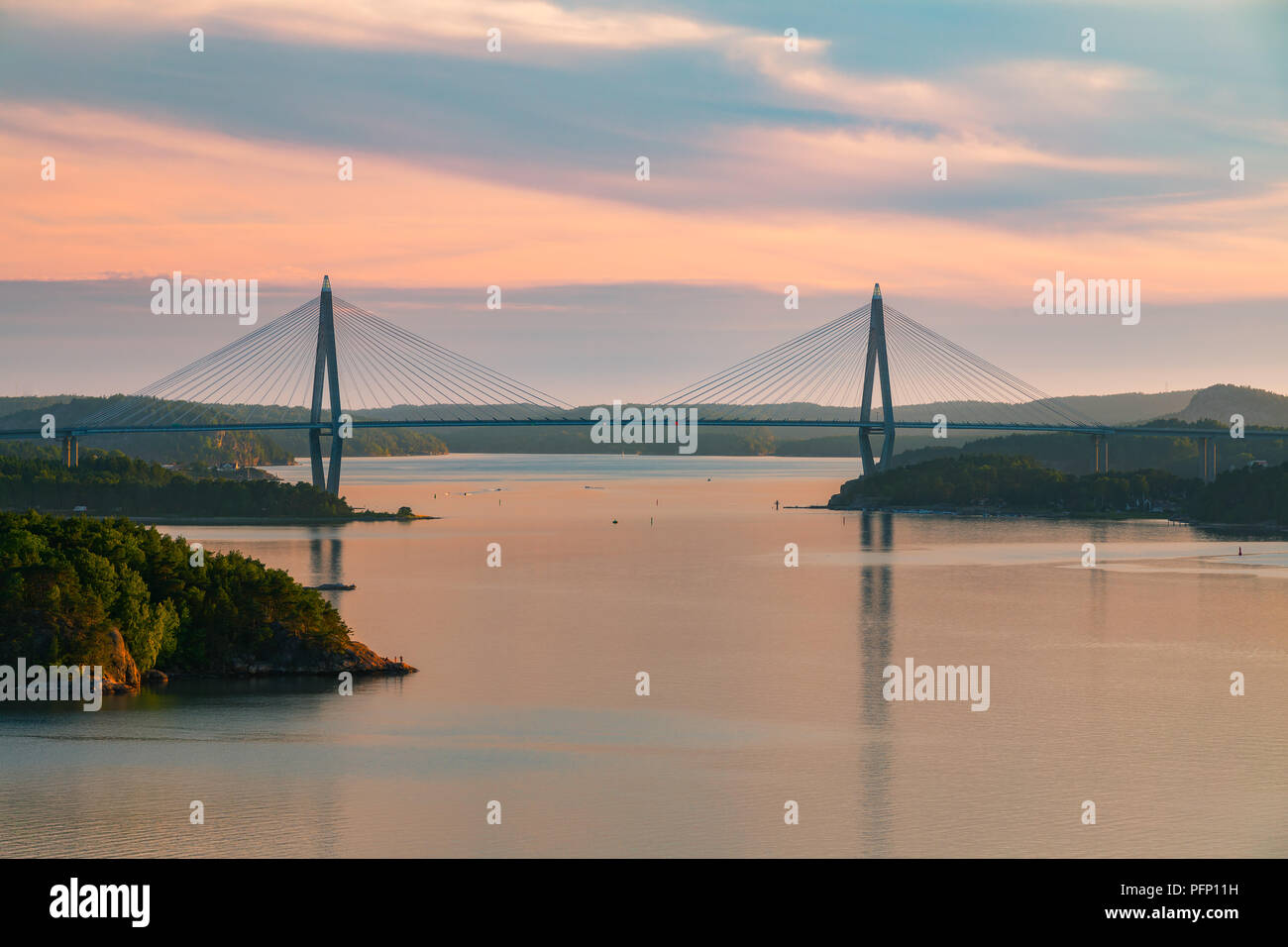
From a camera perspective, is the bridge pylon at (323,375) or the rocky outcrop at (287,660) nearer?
the rocky outcrop at (287,660)

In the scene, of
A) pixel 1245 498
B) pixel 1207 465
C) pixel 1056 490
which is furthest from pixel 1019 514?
pixel 1207 465

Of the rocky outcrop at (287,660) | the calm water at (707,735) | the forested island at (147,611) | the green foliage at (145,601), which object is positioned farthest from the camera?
the rocky outcrop at (287,660)

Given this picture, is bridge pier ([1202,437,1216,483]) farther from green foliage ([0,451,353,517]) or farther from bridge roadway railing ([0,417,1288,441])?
green foliage ([0,451,353,517])

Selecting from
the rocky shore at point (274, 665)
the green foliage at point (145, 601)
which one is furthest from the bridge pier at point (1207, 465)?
the green foliage at point (145, 601)

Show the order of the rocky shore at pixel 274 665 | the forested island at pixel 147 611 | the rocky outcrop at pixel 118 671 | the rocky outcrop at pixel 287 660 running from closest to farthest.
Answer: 1. the forested island at pixel 147 611
2. the rocky outcrop at pixel 118 671
3. the rocky shore at pixel 274 665
4. the rocky outcrop at pixel 287 660

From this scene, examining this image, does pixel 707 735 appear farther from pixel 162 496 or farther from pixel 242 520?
pixel 162 496

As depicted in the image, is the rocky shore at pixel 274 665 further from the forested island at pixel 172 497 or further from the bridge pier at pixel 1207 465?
the bridge pier at pixel 1207 465
